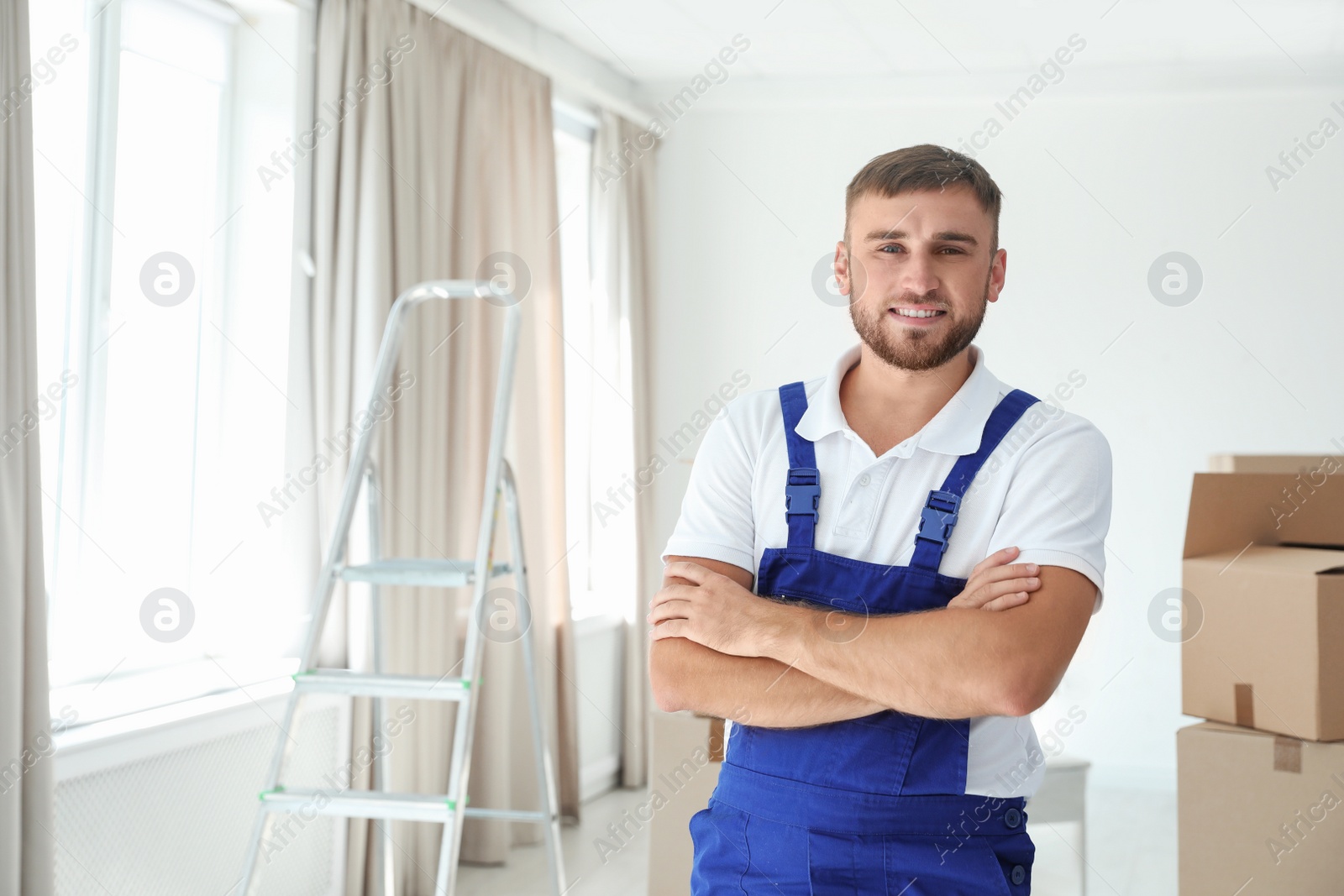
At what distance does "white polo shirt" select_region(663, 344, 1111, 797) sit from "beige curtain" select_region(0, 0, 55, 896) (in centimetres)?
131

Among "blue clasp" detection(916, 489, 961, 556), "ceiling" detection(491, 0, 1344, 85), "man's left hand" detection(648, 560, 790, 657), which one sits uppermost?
"ceiling" detection(491, 0, 1344, 85)

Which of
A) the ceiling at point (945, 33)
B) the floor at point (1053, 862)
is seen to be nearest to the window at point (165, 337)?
the floor at point (1053, 862)

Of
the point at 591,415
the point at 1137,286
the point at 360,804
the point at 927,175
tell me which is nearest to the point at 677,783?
the point at 360,804

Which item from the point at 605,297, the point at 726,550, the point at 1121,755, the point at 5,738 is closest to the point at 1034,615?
the point at 726,550

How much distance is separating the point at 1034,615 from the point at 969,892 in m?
0.33

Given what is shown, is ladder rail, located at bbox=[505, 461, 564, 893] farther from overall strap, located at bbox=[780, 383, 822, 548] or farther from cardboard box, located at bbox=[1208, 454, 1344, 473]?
cardboard box, located at bbox=[1208, 454, 1344, 473]

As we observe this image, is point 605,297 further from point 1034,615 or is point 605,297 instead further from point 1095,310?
point 1034,615

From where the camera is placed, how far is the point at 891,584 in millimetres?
1469

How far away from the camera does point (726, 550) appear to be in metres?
1.58

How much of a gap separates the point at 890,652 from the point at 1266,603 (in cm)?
103

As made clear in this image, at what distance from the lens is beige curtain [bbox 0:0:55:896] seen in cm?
210

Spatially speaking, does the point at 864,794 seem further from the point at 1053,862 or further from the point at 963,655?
the point at 1053,862

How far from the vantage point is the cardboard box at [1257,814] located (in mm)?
2010

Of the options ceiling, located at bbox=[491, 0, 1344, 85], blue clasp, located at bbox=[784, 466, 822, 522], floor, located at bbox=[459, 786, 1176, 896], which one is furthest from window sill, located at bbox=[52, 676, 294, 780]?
ceiling, located at bbox=[491, 0, 1344, 85]
